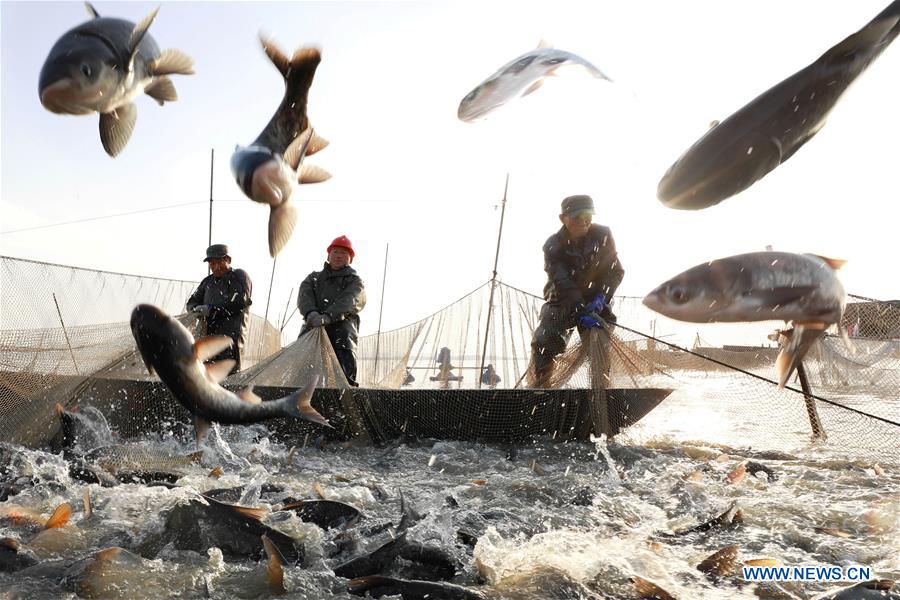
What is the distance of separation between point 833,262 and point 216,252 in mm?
6653

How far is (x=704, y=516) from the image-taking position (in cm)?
372

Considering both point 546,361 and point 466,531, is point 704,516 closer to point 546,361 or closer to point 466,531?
point 466,531

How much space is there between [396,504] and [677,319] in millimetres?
2547

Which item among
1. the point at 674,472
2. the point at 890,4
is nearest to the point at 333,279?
the point at 674,472

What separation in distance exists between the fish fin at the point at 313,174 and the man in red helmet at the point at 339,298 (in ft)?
15.6

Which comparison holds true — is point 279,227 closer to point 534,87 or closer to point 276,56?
point 276,56

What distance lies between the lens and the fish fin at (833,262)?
86.5 inches

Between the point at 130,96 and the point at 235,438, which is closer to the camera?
the point at 130,96

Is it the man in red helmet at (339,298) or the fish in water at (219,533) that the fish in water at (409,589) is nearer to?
the fish in water at (219,533)

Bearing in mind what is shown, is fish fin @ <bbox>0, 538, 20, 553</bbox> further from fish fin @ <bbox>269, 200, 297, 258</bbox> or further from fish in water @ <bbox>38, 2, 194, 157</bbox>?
fish fin @ <bbox>269, 200, 297, 258</bbox>

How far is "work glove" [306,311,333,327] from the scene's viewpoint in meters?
6.67

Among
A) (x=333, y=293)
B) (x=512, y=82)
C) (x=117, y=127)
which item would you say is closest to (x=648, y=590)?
(x=512, y=82)

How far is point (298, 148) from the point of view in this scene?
227cm

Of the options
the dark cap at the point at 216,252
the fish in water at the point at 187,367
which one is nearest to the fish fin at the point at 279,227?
the fish in water at the point at 187,367
